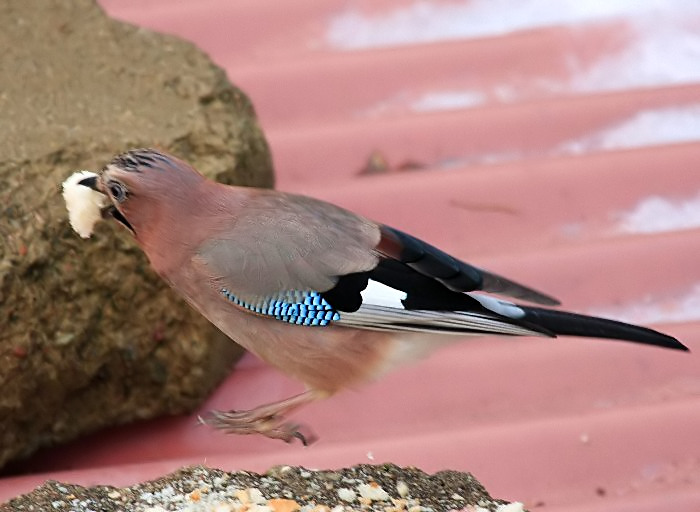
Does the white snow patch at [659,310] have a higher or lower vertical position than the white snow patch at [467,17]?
lower

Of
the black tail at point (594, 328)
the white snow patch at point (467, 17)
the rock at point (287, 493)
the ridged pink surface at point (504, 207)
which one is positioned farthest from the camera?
the white snow patch at point (467, 17)

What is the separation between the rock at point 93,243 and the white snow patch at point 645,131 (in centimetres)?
111

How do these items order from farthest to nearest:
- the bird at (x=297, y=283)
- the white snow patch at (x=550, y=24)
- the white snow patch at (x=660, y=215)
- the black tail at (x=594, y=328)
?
the white snow patch at (x=550, y=24) < the white snow patch at (x=660, y=215) < the bird at (x=297, y=283) < the black tail at (x=594, y=328)

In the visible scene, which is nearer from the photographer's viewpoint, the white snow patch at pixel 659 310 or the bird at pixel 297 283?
the bird at pixel 297 283

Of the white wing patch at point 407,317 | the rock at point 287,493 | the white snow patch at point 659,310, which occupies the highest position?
the white snow patch at point 659,310

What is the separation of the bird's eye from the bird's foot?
2.00 feet

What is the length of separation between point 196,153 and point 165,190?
0.49 m

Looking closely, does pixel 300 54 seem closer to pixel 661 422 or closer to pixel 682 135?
pixel 682 135

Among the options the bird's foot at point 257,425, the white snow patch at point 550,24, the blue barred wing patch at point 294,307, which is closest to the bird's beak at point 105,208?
the blue barred wing patch at point 294,307

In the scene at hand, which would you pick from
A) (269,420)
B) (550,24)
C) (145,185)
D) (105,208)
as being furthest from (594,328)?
(550,24)

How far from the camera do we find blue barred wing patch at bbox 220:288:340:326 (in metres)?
3.21

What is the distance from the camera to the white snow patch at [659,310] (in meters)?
3.75

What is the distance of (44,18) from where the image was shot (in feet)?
13.6

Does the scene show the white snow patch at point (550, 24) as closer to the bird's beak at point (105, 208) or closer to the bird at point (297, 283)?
the bird at point (297, 283)
